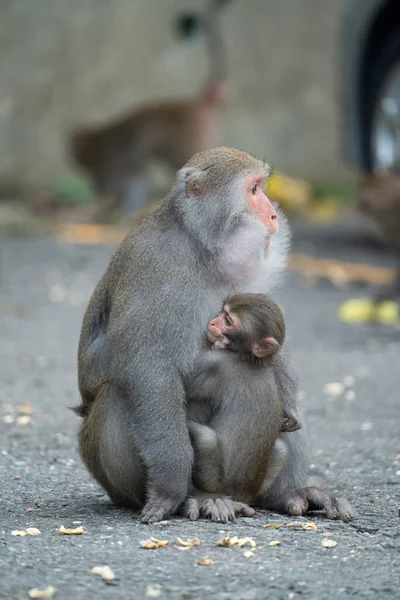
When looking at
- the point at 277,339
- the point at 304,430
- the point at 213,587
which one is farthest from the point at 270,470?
the point at 213,587

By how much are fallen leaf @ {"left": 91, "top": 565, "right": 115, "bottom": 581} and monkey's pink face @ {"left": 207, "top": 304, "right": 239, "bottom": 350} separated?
103 centimetres

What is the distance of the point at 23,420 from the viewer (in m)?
6.20

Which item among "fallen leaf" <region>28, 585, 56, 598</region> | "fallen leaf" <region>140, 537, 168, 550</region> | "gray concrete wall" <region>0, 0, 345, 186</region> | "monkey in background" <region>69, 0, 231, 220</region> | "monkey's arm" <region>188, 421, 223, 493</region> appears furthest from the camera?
"gray concrete wall" <region>0, 0, 345, 186</region>

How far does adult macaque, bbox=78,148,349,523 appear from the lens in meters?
4.17

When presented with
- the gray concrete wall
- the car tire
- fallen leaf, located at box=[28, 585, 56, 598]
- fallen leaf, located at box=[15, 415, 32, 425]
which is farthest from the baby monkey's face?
the gray concrete wall

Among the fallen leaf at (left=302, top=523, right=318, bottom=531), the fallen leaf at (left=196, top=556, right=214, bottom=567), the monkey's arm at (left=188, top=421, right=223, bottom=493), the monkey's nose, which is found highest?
the monkey's nose

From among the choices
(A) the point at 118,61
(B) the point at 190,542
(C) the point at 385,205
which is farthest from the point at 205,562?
(A) the point at 118,61

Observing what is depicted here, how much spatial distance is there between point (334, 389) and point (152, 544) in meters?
3.54

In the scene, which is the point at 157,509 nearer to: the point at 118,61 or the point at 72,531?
the point at 72,531

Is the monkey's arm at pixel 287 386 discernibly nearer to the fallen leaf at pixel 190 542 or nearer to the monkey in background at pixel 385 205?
the fallen leaf at pixel 190 542

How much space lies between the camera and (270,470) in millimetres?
4434

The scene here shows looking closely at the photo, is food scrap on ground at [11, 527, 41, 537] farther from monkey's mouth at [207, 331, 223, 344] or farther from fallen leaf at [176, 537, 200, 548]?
monkey's mouth at [207, 331, 223, 344]

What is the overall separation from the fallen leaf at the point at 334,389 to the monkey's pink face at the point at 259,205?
116 inches

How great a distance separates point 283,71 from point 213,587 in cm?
1409
